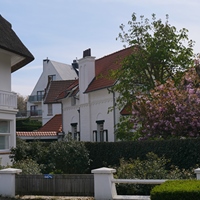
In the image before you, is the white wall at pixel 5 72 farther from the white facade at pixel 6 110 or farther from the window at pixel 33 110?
the window at pixel 33 110

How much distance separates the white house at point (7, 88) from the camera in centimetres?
2530

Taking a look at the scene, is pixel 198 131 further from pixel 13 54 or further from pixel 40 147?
pixel 13 54

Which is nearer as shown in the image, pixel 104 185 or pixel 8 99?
pixel 104 185

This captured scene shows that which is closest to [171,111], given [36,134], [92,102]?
[92,102]

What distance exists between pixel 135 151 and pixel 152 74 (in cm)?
1071

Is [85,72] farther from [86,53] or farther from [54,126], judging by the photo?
[54,126]

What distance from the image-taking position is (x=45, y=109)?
→ 242 feet

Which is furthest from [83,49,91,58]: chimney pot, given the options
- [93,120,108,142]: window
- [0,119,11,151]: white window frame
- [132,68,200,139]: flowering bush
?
[0,119,11,151]: white window frame

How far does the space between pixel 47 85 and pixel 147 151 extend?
160 feet

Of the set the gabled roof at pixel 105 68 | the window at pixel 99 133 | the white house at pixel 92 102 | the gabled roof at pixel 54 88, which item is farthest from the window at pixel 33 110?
the window at pixel 99 133

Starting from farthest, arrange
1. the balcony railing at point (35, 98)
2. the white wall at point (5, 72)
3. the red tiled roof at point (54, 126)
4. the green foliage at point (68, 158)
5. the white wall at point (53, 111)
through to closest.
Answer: the balcony railing at point (35, 98)
the white wall at point (53, 111)
the red tiled roof at point (54, 126)
the white wall at point (5, 72)
the green foliage at point (68, 158)

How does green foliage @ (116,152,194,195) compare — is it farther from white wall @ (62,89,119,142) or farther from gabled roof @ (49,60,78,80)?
gabled roof @ (49,60,78,80)

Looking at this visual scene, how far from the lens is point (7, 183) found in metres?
17.0

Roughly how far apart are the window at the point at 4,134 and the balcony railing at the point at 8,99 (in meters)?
1.02
